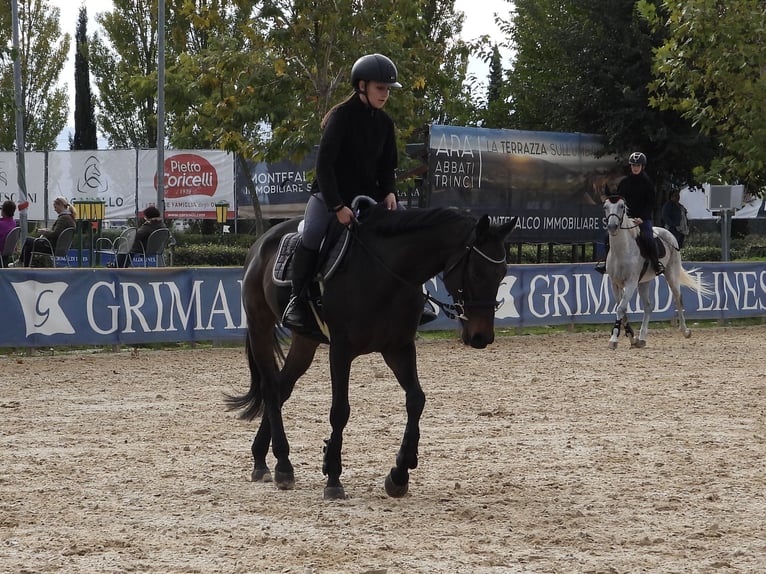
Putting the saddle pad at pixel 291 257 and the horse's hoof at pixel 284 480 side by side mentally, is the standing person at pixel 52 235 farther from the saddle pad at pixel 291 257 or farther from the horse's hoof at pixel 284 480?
the horse's hoof at pixel 284 480

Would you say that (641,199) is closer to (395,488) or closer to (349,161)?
(349,161)

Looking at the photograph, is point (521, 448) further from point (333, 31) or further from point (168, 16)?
point (168, 16)

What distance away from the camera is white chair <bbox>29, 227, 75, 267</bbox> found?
18.7m

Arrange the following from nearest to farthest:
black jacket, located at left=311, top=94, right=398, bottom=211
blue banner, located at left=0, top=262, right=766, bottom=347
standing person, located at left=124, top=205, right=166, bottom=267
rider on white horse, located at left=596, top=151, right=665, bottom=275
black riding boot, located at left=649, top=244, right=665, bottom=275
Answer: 1. black jacket, located at left=311, top=94, right=398, bottom=211
2. blue banner, located at left=0, top=262, right=766, bottom=347
3. rider on white horse, located at left=596, top=151, right=665, bottom=275
4. black riding boot, located at left=649, top=244, right=665, bottom=275
5. standing person, located at left=124, top=205, right=166, bottom=267

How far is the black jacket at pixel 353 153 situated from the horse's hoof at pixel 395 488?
1782 mm

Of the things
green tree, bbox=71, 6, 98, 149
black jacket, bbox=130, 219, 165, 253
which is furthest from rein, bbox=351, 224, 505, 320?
green tree, bbox=71, 6, 98, 149

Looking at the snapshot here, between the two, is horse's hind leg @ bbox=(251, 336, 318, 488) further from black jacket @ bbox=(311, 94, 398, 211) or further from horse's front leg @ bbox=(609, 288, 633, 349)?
horse's front leg @ bbox=(609, 288, 633, 349)

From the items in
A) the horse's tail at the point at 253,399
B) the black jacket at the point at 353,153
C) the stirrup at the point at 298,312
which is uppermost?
the black jacket at the point at 353,153

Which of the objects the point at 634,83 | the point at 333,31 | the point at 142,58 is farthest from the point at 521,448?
the point at 142,58

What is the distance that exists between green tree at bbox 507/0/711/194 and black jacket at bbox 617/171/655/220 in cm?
1067

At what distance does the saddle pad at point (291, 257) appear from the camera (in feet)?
24.8

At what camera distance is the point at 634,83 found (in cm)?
3133

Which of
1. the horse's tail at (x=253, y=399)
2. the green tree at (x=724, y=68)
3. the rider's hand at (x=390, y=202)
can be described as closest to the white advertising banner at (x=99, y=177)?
the green tree at (x=724, y=68)

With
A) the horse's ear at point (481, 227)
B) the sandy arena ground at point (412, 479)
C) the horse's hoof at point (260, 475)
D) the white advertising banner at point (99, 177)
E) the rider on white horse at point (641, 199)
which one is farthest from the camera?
the white advertising banner at point (99, 177)
